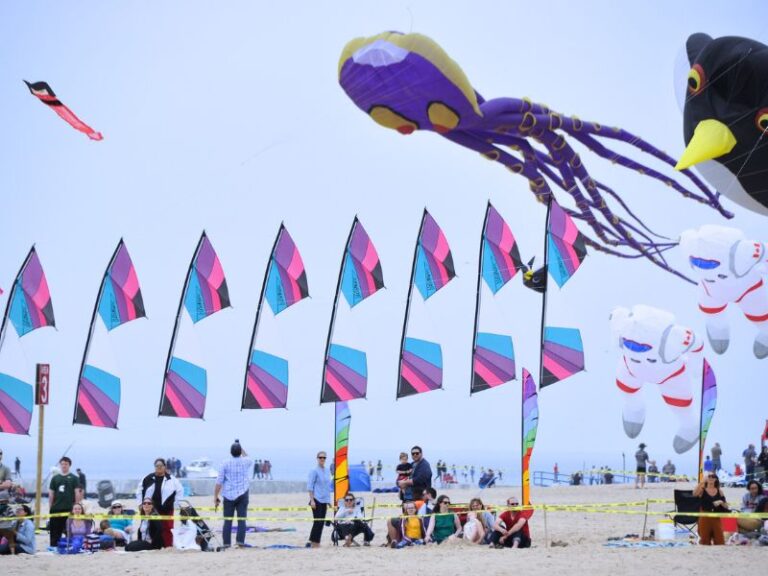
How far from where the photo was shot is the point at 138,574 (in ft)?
39.1

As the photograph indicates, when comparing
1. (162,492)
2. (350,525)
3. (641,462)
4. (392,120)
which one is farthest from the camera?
(641,462)

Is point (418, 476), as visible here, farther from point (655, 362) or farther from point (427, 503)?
point (655, 362)

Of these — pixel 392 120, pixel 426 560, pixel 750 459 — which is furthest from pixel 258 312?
pixel 750 459

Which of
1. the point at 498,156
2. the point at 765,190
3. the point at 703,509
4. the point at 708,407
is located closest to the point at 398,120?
the point at 498,156

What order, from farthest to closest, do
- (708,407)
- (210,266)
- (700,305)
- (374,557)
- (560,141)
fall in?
(700,305), (708,407), (210,266), (560,141), (374,557)

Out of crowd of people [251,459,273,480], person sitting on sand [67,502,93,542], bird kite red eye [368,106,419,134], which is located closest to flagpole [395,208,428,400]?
bird kite red eye [368,106,419,134]

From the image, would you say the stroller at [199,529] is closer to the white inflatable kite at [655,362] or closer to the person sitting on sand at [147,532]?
the person sitting on sand at [147,532]

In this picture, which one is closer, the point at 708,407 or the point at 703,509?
the point at 703,509

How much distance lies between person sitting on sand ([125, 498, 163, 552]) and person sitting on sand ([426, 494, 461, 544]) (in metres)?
3.30

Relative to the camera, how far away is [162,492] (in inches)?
549

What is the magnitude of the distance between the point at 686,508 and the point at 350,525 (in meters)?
4.21

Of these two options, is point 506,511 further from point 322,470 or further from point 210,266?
point 210,266

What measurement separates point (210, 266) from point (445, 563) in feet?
29.0

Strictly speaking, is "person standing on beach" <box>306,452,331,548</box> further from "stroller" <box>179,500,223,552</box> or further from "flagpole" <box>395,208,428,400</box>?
"flagpole" <box>395,208,428,400</box>
